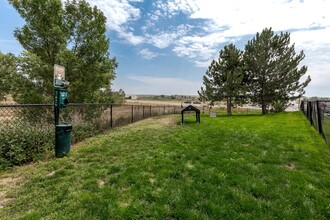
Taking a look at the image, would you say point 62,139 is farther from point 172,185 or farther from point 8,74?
point 8,74

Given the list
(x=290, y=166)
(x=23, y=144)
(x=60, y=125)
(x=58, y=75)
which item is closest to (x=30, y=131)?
(x=23, y=144)

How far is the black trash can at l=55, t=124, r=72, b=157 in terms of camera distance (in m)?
4.60

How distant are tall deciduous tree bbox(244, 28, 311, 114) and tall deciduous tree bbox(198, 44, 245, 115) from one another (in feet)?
4.49

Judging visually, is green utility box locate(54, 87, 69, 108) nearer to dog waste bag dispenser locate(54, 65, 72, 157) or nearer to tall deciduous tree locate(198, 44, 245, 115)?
dog waste bag dispenser locate(54, 65, 72, 157)

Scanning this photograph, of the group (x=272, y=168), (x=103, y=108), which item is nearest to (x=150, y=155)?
(x=272, y=168)

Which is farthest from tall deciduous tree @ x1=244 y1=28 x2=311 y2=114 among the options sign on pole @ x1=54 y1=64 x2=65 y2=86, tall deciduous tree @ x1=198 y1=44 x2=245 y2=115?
sign on pole @ x1=54 y1=64 x2=65 y2=86

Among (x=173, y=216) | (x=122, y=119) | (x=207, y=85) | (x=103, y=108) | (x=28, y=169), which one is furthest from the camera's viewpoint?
(x=207, y=85)

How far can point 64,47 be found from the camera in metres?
A: 7.86

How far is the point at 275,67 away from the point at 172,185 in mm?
18360

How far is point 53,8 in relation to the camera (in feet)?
26.8

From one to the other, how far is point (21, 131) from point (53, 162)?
1.01 m

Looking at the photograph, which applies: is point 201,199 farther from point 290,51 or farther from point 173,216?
point 290,51

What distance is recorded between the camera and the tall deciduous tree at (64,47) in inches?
304

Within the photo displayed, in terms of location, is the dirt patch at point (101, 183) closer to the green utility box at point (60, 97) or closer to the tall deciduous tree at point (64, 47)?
the green utility box at point (60, 97)
